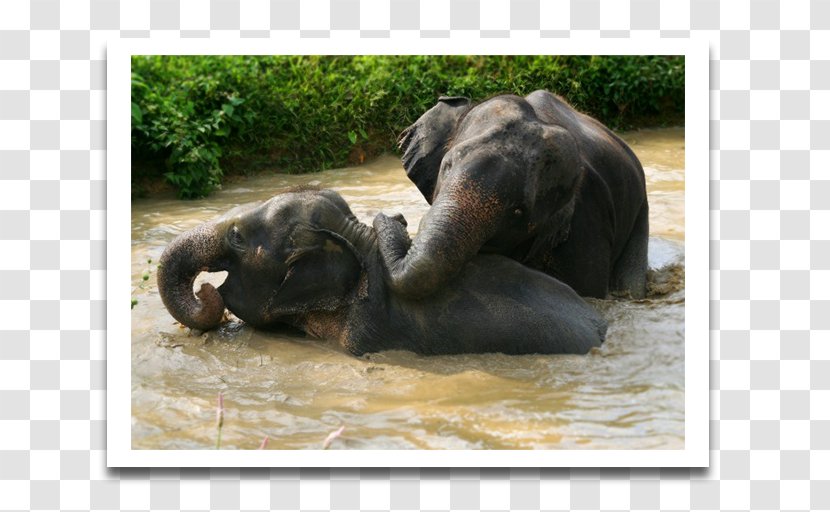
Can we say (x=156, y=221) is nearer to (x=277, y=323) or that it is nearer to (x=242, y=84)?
(x=242, y=84)

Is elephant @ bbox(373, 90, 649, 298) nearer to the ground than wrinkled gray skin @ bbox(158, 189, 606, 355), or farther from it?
farther from it

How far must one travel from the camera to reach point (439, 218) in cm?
496

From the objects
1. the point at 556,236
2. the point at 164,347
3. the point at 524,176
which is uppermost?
the point at 524,176

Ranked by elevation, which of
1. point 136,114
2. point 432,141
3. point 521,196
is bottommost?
point 136,114

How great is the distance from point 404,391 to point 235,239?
1054 millimetres

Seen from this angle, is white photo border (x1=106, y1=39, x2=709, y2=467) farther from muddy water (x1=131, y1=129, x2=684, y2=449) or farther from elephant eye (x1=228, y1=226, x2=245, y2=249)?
elephant eye (x1=228, y1=226, x2=245, y2=249)

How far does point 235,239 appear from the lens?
5.31m

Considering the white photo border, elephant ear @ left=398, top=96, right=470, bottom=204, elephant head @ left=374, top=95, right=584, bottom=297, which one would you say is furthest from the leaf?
the white photo border

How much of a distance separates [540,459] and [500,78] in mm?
5146

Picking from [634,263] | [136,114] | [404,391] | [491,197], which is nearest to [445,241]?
[491,197]

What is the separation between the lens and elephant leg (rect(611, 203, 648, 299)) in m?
6.17

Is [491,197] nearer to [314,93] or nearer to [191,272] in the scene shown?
[191,272]

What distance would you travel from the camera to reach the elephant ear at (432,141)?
575 cm

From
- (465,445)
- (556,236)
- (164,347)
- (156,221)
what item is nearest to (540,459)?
(465,445)
